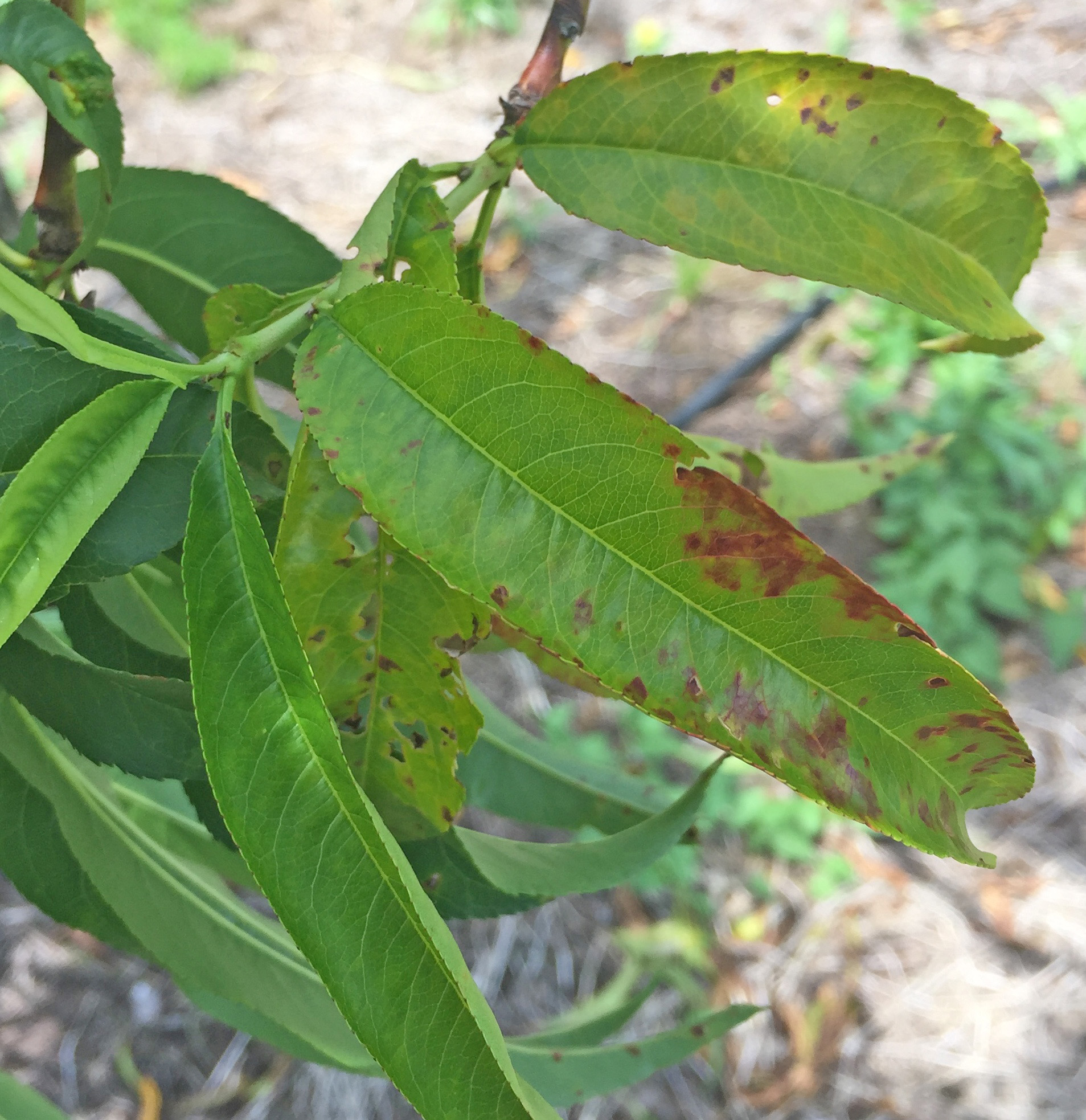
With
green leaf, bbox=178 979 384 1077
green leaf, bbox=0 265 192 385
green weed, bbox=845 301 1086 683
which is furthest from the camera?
green weed, bbox=845 301 1086 683

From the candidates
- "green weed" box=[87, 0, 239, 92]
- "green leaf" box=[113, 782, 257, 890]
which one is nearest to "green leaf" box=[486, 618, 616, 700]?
"green leaf" box=[113, 782, 257, 890]

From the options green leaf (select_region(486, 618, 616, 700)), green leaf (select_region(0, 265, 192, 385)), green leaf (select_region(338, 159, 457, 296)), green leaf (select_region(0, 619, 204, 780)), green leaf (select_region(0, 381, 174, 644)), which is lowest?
green leaf (select_region(0, 619, 204, 780))

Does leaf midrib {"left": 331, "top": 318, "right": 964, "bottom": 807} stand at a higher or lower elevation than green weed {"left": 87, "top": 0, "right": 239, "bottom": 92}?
lower

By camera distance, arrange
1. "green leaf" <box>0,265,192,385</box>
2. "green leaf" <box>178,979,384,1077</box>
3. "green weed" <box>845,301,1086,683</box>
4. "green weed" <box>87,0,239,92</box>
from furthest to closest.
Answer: "green weed" <box>87,0,239,92</box>, "green weed" <box>845,301,1086,683</box>, "green leaf" <box>178,979,384,1077</box>, "green leaf" <box>0,265,192,385</box>

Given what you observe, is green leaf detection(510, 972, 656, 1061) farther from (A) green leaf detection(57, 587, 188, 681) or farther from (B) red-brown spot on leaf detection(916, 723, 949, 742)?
(B) red-brown spot on leaf detection(916, 723, 949, 742)

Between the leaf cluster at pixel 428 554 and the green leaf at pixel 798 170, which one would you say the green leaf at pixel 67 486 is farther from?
the green leaf at pixel 798 170

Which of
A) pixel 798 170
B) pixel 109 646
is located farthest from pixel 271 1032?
pixel 798 170
